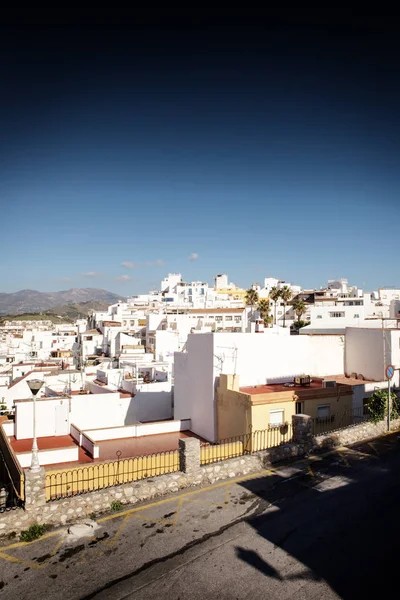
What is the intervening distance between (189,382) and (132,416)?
7.17 m

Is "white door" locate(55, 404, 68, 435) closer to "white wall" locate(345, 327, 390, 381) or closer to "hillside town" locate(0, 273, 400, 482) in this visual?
"hillside town" locate(0, 273, 400, 482)

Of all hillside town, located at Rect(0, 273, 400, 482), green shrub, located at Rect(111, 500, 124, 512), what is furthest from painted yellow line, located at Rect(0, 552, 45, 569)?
hillside town, located at Rect(0, 273, 400, 482)

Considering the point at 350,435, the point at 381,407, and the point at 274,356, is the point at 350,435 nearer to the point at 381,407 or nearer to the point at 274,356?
the point at 381,407

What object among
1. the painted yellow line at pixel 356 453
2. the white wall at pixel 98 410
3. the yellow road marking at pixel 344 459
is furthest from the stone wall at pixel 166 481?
the white wall at pixel 98 410

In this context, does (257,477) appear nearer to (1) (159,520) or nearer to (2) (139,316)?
(1) (159,520)

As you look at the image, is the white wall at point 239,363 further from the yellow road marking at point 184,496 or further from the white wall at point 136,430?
the yellow road marking at point 184,496

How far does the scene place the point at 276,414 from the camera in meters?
19.8

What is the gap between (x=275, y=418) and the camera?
19812 millimetres

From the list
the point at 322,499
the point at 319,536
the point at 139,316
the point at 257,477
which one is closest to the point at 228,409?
the point at 257,477

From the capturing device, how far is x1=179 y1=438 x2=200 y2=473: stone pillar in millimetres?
12781

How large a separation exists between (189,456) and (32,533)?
15.1ft

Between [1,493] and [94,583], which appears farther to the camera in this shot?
[1,493]

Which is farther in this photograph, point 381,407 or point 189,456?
point 381,407

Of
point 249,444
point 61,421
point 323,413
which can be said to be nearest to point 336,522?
point 249,444
